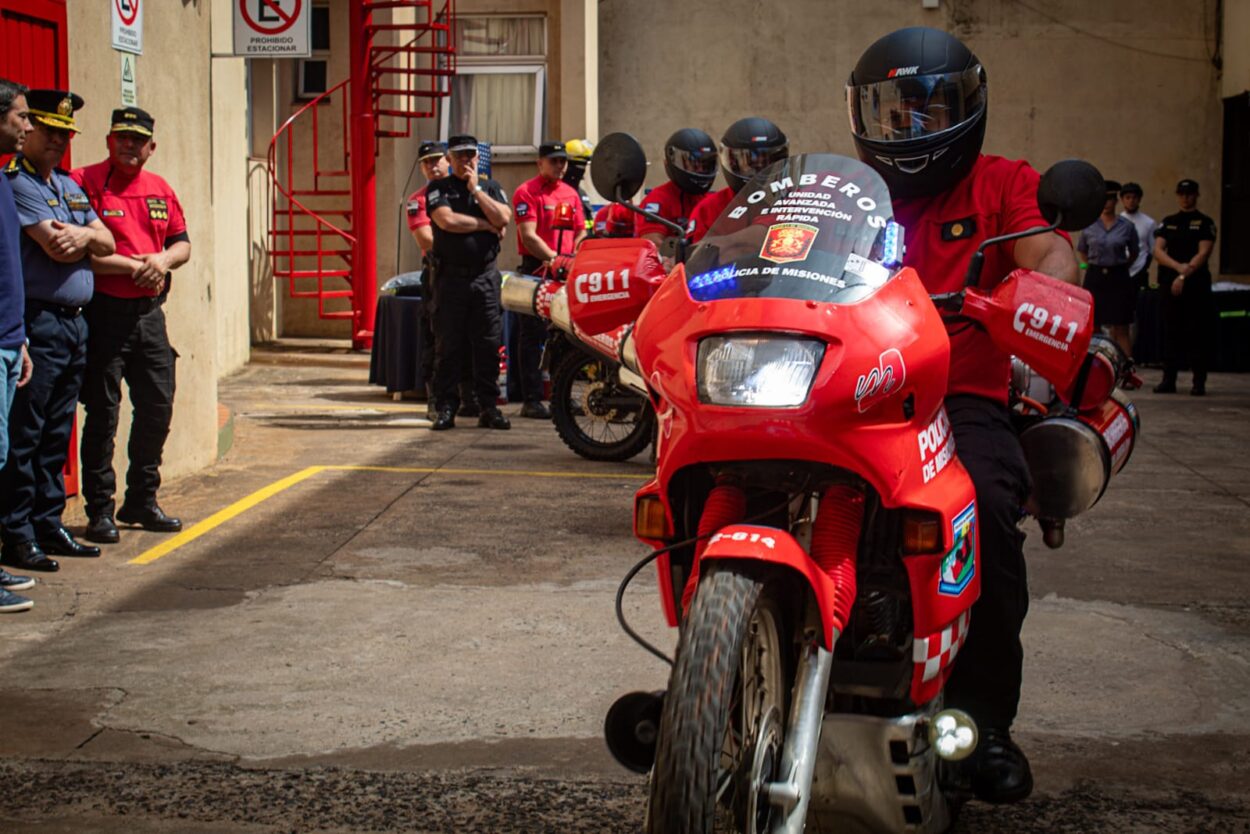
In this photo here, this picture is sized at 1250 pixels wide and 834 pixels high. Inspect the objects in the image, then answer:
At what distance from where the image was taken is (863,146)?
411cm

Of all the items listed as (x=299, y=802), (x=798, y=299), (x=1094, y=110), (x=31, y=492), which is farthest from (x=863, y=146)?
(x=1094, y=110)

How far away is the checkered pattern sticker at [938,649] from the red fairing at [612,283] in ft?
3.41

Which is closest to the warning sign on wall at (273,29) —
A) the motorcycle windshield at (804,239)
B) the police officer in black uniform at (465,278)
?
the police officer in black uniform at (465,278)

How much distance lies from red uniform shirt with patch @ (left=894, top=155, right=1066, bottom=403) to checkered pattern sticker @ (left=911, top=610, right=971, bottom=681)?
0.73 metres

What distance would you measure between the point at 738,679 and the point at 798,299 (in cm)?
71

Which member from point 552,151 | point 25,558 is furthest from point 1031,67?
point 25,558

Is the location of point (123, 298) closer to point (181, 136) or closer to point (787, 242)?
point (181, 136)

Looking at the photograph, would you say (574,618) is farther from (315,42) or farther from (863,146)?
(315,42)

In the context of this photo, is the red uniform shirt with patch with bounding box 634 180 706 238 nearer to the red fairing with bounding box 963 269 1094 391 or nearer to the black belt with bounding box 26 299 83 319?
the black belt with bounding box 26 299 83 319

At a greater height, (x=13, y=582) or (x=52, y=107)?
(x=52, y=107)

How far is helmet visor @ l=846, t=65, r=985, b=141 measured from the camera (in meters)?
4.00

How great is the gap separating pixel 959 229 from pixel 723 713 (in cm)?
174

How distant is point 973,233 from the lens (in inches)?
165

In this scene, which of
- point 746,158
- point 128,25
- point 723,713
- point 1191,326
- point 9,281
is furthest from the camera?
point 1191,326
